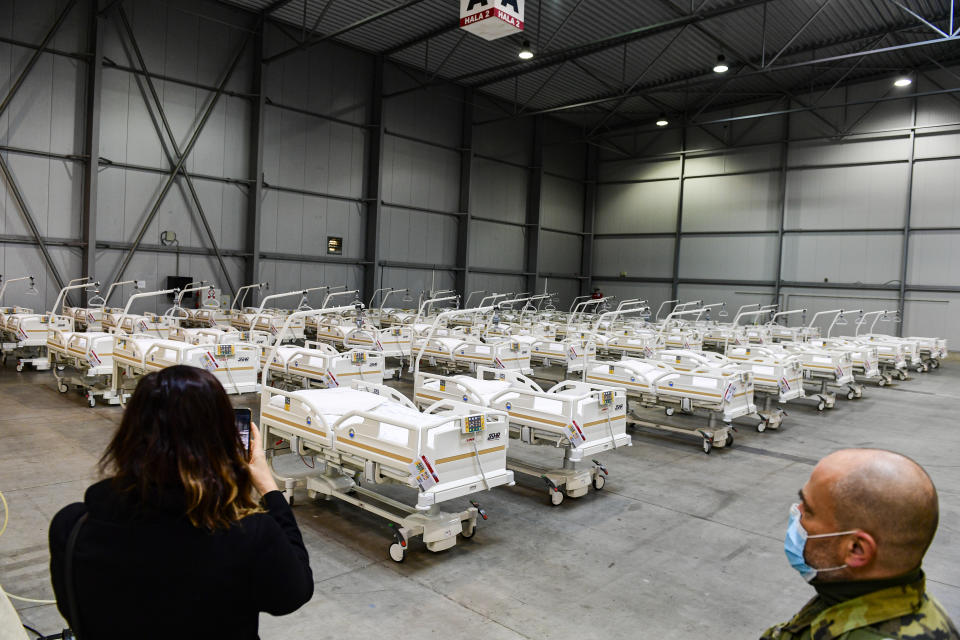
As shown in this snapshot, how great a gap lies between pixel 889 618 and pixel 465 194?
27688mm

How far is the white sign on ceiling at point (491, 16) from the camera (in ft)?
40.0

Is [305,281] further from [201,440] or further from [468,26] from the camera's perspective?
[201,440]

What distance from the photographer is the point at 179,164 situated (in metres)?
20.0

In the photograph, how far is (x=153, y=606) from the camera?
1.68 metres

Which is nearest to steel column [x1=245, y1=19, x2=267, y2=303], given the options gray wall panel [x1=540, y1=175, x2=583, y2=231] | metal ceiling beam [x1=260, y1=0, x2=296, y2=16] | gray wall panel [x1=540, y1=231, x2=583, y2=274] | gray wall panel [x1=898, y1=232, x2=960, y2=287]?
metal ceiling beam [x1=260, y1=0, x2=296, y2=16]

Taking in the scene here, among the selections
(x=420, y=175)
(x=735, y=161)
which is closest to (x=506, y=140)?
(x=420, y=175)

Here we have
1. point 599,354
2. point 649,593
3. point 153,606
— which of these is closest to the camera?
point 153,606

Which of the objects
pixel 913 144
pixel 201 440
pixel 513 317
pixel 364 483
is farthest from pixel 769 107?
pixel 201 440

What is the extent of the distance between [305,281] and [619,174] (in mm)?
18253

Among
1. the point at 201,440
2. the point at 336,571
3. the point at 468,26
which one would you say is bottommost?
the point at 336,571

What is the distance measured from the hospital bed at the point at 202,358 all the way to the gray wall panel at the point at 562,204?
24.0 metres

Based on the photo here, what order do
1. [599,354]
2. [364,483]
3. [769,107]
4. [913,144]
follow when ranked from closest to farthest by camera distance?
[364,483] → [599,354] → [913,144] → [769,107]

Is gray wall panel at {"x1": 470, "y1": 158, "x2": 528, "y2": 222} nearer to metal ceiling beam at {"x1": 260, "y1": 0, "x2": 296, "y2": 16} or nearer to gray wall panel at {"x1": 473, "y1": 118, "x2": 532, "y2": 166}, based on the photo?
gray wall panel at {"x1": 473, "y1": 118, "x2": 532, "y2": 166}

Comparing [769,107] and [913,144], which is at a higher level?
[769,107]
